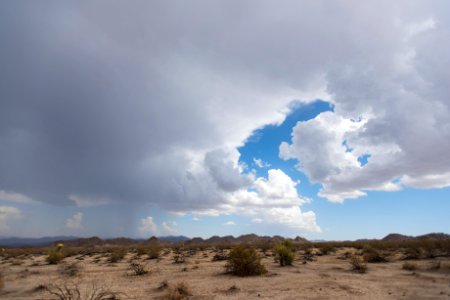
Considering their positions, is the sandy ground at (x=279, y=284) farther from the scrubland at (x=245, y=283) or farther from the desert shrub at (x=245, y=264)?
the desert shrub at (x=245, y=264)

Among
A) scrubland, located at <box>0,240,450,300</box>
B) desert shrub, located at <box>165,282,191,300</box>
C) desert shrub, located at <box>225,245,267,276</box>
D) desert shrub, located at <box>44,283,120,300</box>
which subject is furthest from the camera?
desert shrub, located at <box>225,245,267,276</box>

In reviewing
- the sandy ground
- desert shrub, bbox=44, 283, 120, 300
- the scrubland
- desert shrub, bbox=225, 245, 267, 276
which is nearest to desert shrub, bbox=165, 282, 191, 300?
the scrubland

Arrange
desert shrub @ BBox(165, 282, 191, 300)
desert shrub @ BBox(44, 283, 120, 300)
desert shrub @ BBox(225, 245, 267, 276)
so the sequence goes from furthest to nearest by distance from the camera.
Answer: desert shrub @ BBox(225, 245, 267, 276) < desert shrub @ BBox(165, 282, 191, 300) < desert shrub @ BBox(44, 283, 120, 300)

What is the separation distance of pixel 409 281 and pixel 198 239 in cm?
12380

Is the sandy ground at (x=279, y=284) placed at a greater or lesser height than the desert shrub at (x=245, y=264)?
lesser

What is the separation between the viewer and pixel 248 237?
136750mm

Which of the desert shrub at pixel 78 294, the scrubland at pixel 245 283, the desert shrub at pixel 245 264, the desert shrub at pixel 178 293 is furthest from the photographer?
the desert shrub at pixel 245 264

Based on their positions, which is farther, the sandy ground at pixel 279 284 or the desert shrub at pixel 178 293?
the sandy ground at pixel 279 284

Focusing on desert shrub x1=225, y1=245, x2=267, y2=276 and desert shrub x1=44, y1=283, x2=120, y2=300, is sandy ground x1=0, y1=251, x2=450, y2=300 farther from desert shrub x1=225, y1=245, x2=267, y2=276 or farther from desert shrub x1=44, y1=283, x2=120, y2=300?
desert shrub x1=225, y1=245, x2=267, y2=276

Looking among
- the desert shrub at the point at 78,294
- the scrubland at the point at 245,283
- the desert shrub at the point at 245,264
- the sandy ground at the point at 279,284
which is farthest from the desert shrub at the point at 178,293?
the desert shrub at the point at 245,264

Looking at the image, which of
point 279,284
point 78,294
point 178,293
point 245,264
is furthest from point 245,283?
point 78,294

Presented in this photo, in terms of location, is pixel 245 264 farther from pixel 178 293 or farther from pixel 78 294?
pixel 78 294

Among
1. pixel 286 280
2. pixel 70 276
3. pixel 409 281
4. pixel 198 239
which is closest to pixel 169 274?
pixel 70 276

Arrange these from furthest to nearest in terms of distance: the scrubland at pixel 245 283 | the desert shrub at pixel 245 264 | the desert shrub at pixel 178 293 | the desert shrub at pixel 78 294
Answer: the desert shrub at pixel 245 264 → the scrubland at pixel 245 283 → the desert shrub at pixel 178 293 → the desert shrub at pixel 78 294
